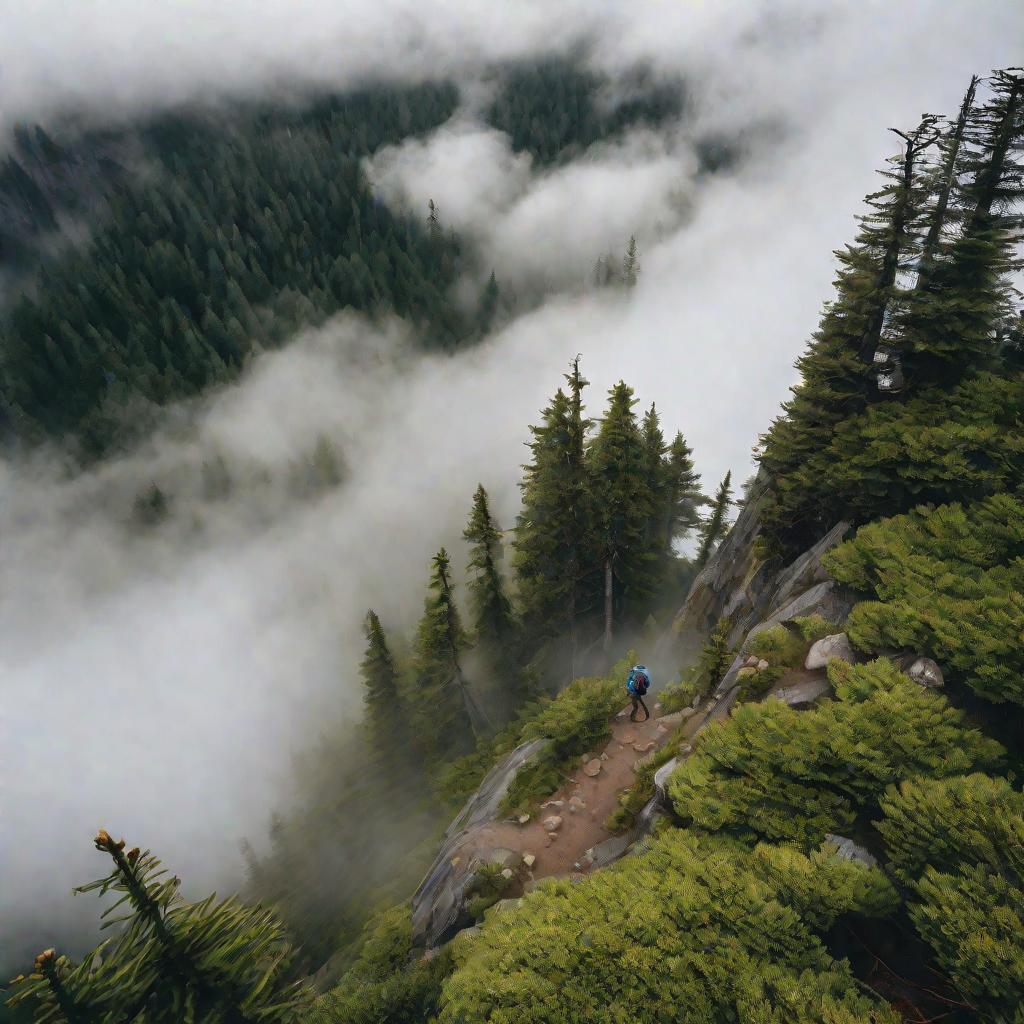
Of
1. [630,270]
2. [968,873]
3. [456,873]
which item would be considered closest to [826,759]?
[968,873]

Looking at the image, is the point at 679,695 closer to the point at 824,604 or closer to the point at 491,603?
the point at 824,604

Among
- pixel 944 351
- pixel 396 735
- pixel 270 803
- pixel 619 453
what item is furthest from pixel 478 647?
pixel 270 803

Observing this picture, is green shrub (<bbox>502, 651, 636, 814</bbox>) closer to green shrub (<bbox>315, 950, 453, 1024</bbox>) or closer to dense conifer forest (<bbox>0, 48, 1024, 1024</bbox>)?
dense conifer forest (<bbox>0, 48, 1024, 1024</bbox>)

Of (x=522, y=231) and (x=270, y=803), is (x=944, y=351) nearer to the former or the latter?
(x=270, y=803)

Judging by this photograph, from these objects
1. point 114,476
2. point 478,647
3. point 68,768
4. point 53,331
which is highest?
point 53,331

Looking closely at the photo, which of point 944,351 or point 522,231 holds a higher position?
point 944,351

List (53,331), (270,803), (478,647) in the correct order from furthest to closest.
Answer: (53,331), (270,803), (478,647)

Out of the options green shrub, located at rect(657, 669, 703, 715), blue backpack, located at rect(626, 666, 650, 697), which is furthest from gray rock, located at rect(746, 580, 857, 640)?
blue backpack, located at rect(626, 666, 650, 697)
